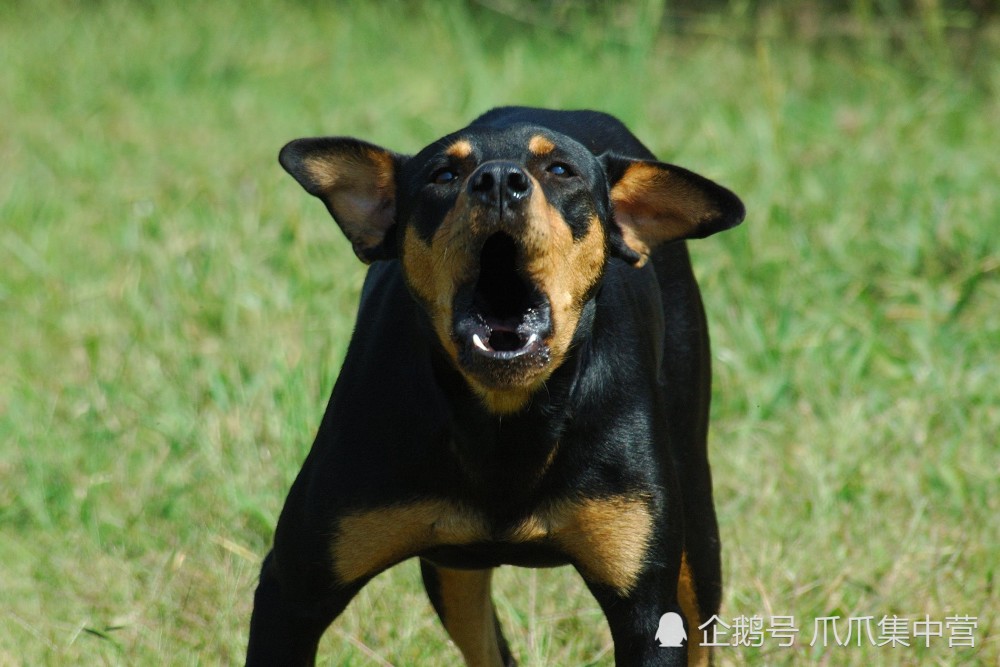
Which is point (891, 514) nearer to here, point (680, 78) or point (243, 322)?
point (243, 322)

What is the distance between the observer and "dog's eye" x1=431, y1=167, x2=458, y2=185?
3064 millimetres

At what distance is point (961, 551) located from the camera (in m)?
4.23

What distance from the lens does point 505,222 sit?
2854 mm

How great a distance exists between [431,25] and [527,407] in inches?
251

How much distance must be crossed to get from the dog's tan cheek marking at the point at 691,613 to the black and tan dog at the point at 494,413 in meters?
0.56

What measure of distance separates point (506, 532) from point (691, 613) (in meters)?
0.84

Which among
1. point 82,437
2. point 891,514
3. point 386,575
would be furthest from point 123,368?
point 891,514

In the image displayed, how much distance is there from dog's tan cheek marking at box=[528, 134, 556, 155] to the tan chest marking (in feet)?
2.25

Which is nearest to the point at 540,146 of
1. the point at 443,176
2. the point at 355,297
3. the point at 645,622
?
the point at 443,176

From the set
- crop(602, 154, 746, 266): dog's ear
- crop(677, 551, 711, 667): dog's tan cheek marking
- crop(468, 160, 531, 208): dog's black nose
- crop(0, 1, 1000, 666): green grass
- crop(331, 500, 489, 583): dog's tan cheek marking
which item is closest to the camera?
crop(468, 160, 531, 208): dog's black nose

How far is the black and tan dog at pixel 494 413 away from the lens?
9.65ft

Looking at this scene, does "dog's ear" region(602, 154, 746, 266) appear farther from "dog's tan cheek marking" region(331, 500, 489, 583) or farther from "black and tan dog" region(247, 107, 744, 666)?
"dog's tan cheek marking" region(331, 500, 489, 583)

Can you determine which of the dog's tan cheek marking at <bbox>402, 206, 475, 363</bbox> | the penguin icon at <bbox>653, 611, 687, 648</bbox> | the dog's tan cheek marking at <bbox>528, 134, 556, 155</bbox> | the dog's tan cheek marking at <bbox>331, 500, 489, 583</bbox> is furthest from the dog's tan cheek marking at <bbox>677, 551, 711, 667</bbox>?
the dog's tan cheek marking at <bbox>528, 134, 556, 155</bbox>

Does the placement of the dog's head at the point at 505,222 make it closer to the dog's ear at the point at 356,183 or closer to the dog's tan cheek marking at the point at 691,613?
the dog's ear at the point at 356,183
